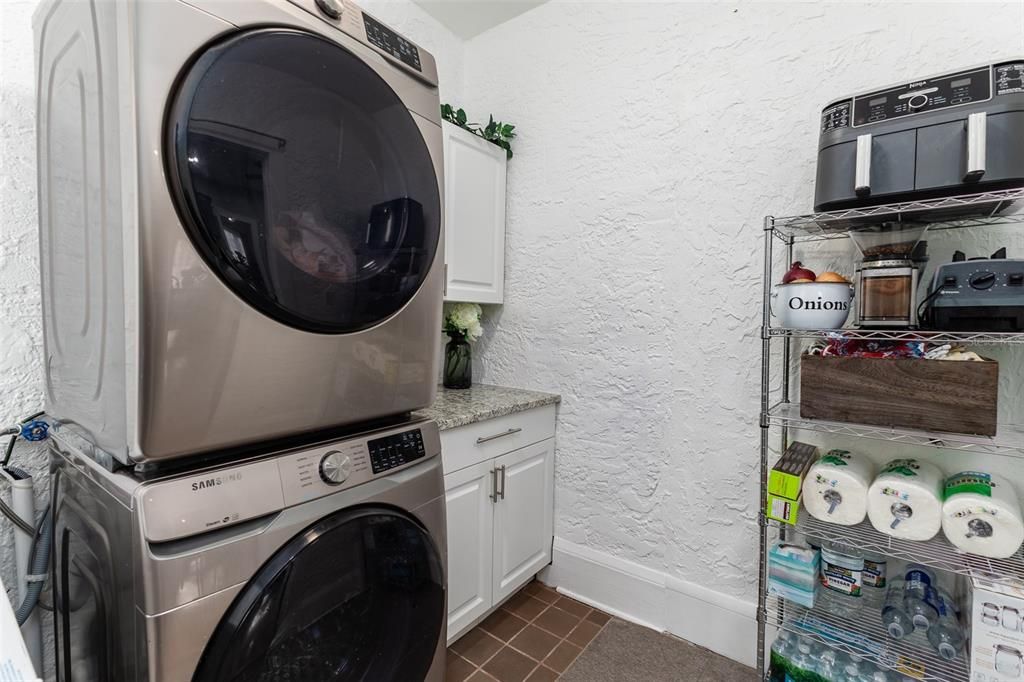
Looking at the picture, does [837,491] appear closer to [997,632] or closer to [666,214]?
[997,632]

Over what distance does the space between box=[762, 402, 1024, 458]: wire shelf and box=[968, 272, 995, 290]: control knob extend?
0.35m

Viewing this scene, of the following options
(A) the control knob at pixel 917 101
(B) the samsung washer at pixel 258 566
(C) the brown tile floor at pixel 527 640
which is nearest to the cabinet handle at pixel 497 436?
(B) the samsung washer at pixel 258 566

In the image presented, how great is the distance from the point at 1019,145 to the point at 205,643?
186cm

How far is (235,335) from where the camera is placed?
2.52 feet

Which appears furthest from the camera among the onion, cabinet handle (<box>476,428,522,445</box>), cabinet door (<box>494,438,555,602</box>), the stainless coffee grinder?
cabinet door (<box>494,438,555,602</box>)

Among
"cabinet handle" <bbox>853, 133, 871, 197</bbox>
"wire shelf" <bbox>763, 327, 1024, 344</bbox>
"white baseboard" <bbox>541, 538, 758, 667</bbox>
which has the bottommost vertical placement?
"white baseboard" <bbox>541, 538, 758, 667</bbox>

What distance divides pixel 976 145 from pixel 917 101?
0.19 metres

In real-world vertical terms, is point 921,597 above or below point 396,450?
below

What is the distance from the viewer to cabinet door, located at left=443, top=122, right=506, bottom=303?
1937 mm

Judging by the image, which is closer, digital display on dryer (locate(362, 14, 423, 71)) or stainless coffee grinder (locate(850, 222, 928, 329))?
digital display on dryer (locate(362, 14, 423, 71))

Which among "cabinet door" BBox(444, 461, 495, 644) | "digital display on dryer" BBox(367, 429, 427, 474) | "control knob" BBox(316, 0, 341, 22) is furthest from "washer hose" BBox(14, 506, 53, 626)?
"control knob" BBox(316, 0, 341, 22)

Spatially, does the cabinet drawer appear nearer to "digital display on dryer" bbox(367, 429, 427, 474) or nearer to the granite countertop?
the granite countertop

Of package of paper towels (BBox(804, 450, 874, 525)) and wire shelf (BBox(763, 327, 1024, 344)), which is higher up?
wire shelf (BBox(763, 327, 1024, 344))

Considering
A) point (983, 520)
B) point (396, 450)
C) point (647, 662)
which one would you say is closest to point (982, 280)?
point (983, 520)
